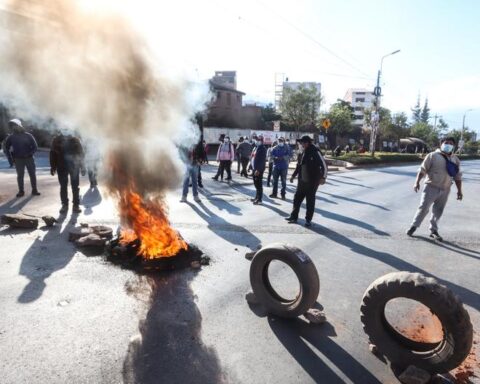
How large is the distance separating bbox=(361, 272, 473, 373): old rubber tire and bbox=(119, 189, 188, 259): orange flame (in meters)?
2.85

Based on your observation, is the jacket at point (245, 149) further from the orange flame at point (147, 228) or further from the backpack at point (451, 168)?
the orange flame at point (147, 228)

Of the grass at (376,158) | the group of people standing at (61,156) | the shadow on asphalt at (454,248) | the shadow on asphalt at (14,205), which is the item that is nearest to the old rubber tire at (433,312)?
the shadow on asphalt at (454,248)

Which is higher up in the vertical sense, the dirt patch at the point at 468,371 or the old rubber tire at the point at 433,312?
the old rubber tire at the point at 433,312

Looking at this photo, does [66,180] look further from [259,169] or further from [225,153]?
[225,153]

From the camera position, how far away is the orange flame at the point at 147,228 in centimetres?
502

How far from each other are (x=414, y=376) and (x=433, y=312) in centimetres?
52

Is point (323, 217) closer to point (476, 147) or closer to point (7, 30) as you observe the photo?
point (7, 30)

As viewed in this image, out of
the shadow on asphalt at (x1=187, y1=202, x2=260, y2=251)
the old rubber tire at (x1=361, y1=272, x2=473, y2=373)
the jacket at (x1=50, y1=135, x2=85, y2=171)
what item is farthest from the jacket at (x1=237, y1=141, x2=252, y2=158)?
the old rubber tire at (x1=361, y1=272, x2=473, y2=373)

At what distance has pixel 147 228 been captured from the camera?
5164 mm

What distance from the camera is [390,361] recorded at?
2.99 m

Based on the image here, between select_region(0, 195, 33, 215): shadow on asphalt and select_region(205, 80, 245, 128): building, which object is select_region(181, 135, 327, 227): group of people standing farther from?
select_region(205, 80, 245, 128): building

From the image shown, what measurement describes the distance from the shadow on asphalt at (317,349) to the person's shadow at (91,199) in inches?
235

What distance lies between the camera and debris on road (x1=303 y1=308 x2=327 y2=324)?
352 cm

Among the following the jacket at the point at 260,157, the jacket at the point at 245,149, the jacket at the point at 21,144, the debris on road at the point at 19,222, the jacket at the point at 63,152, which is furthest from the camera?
the jacket at the point at 245,149
